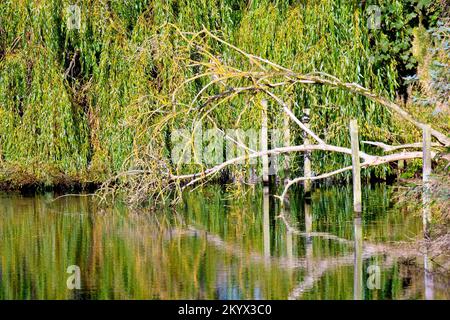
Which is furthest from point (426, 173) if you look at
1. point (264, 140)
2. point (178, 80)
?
point (178, 80)

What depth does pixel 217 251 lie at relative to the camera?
15.7 metres

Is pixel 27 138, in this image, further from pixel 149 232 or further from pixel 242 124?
pixel 149 232

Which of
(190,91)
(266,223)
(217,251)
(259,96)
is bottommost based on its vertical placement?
(217,251)

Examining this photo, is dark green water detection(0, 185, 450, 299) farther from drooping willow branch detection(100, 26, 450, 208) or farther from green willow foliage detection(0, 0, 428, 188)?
green willow foliage detection(0, 0, 428, 188)

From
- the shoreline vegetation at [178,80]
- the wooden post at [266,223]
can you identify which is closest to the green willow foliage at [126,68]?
the shoreline vegetation at [178,80]

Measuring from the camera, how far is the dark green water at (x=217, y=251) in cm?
1306

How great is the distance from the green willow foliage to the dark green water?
1.13 meters

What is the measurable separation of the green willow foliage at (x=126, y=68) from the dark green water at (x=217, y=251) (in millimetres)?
1130

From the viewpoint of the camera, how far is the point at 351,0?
21.1 meters

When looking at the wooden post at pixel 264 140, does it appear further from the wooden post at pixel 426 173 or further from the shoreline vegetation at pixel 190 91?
the wooden post at pixel 426 173

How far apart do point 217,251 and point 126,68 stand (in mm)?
7096

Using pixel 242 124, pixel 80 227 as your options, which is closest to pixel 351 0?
pixel 242 124

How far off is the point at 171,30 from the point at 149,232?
5317 mm

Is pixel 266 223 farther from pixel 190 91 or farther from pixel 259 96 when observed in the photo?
pixel 190 91
